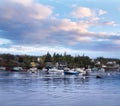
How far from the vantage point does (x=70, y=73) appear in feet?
479

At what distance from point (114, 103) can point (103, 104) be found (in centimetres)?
165

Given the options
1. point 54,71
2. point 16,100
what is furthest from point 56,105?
point 54,71

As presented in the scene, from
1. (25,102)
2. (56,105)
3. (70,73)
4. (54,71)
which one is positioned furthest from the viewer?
(54,71)

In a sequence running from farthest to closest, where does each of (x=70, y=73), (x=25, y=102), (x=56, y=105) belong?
(x=70, y=73) → (x=25, y=102) → (x=56, y=105)

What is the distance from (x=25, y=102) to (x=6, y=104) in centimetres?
251

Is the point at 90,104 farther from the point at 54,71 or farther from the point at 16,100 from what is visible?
the point at 54,71

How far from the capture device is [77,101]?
3947cm

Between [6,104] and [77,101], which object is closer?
[6,104]

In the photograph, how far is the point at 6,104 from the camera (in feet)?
119

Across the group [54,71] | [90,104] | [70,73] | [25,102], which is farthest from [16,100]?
[54,71]

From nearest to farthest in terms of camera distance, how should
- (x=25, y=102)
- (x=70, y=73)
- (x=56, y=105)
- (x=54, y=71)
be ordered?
(x=56, y=105) → (x=25, y=102) → (x=70, y=73) → (x=54, y=71)

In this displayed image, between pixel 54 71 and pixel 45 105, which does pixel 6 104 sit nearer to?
pixel 45 105

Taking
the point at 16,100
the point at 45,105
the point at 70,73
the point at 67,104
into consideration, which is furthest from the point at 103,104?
the point at 70,73

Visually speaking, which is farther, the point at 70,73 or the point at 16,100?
the point at 70,73
